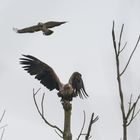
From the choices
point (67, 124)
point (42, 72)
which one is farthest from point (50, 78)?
Result: point (67, 124)

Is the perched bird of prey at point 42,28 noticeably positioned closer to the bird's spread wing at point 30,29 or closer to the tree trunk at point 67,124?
the bird's spread wing at point 30,29

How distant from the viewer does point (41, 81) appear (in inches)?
273

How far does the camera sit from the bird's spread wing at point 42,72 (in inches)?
241

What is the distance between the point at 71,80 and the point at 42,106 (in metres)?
0.72

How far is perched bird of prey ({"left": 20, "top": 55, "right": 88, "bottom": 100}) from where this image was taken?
18.6 ft

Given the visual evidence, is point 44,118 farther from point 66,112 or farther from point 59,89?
point 59,89

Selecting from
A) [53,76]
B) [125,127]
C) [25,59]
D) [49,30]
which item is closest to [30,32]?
[49,30]

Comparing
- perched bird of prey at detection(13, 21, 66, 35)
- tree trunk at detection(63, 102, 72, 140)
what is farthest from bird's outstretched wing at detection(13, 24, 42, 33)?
tree trunk at detection(63, 102, 72, 140)

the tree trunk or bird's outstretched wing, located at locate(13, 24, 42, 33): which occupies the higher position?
bird's outstretched wing, located at locate(13, 24, 42, 33)

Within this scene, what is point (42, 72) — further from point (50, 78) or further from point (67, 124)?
point (67, 124)

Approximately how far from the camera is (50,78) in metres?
6.34

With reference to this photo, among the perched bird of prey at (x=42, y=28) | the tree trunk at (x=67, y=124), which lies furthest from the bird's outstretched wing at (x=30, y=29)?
the tree trunk at (x=67, y=124)

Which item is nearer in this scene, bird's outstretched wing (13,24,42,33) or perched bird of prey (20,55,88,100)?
perched bird of prey (20,55,88,100)

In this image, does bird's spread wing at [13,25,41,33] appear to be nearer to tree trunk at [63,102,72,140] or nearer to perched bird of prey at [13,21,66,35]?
perched bird of prey at [13,21,66,35]
